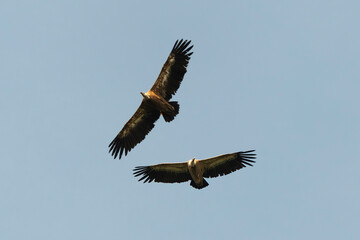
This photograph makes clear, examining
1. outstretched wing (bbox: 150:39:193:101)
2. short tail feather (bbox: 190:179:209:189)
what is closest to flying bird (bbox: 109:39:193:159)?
outstretched wing (bbox: 150:39:193:101)

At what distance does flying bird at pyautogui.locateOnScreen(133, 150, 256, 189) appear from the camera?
22656 mm

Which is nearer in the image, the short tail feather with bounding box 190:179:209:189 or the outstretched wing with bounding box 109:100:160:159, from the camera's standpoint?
the short tail feather with bounding box 190:179:209:189

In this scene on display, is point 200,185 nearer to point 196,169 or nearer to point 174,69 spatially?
point 196,169

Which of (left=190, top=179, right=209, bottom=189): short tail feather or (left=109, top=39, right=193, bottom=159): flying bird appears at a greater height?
(left=109, top=39, right=193, bottom=159): flying bird

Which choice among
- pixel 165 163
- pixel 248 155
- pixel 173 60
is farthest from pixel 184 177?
pixel 173 60

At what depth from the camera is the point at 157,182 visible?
23656 millimetres

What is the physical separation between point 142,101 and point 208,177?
404cm

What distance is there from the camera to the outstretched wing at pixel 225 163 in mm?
22562

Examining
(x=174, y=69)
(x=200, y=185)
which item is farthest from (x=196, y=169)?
(x=174, y=69)

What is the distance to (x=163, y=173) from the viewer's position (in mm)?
23641

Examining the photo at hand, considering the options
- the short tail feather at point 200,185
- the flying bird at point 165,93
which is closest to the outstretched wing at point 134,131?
the flying bird at point 165,93

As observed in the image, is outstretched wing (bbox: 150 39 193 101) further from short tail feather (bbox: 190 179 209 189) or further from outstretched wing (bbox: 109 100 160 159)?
short tail feather (bbox: 190 179 209 189)

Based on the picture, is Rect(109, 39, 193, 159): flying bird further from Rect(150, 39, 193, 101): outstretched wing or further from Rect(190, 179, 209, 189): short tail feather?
Rect(190, 179, 209, 189): short tail feather

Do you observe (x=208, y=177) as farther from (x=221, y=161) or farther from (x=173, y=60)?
(x=173, y=60)
